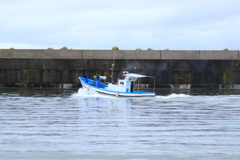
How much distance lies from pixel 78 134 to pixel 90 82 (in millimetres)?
24608

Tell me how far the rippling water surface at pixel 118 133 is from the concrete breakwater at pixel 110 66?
2250 centimetres

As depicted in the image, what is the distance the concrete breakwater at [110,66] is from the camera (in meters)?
49.8

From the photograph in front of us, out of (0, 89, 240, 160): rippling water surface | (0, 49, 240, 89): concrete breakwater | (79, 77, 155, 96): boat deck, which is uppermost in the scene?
(0, 49, 240, 89): concrete breakwater

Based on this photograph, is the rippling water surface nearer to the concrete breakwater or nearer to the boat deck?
the boat deck

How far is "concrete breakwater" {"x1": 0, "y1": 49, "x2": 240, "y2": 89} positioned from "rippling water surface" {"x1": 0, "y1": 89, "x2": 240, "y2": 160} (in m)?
22.5

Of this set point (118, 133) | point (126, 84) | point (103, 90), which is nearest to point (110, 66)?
point (103, 90)

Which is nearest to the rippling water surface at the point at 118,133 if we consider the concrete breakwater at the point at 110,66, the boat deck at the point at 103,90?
the boat deck at the point at 103,90

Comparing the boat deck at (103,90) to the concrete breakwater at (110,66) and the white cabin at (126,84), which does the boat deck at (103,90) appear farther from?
the concrete breakwater at (110,66)

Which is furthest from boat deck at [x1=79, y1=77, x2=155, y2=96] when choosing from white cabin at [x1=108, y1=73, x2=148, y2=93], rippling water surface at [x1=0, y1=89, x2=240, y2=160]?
rippling water surface at [x1=0, y1=89, x2=240, y2=160]

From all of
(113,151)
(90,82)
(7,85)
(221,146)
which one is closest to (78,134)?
(113,151)

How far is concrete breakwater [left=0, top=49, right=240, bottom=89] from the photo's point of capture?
49750 millimetres

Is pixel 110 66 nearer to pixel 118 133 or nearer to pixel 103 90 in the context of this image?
pixel 103 90

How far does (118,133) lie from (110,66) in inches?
1267

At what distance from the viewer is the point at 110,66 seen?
163 feet
